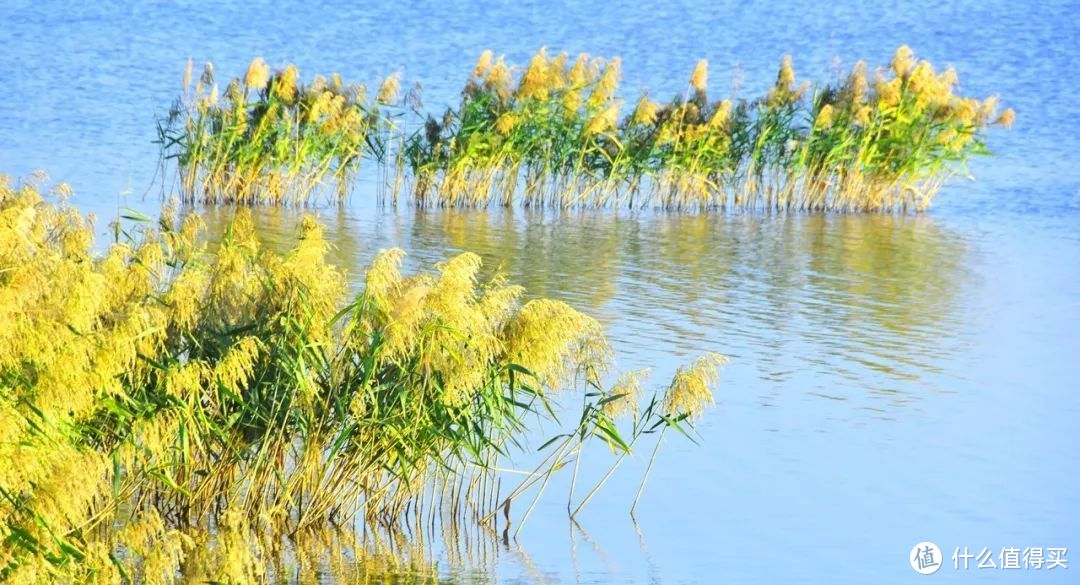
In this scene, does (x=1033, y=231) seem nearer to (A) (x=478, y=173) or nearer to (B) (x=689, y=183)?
(B) (x=689, y=183)

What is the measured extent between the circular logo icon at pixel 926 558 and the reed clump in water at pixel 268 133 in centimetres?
1069

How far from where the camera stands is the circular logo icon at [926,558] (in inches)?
296

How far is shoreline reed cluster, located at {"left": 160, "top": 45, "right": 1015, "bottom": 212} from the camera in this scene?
17.9 meters

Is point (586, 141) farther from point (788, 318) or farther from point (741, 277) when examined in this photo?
point (788, 318)

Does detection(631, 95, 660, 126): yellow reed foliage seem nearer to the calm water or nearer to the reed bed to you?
the calm water

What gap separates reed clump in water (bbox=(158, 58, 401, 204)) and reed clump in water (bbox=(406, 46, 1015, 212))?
89 centimetres

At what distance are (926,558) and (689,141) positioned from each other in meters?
11.9

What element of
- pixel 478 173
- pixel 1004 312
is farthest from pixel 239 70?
pixel 1004 312

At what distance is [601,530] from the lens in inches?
308

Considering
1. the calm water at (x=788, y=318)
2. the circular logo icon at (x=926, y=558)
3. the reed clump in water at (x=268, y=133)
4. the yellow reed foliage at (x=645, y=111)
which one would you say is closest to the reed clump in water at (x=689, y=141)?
the yellow reed foliage at (x=645, y=111)

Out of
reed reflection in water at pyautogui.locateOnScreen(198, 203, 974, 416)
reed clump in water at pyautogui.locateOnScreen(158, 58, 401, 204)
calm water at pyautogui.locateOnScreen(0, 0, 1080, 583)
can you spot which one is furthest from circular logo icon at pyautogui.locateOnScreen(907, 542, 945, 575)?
reed clump in water at pyautogui.locateOnScreen(158, 58, 401, 204)

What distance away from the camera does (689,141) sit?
19281 mm

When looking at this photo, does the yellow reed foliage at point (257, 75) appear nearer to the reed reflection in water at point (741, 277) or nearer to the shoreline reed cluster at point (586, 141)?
the shoreline reed cluster at point (586, 141)

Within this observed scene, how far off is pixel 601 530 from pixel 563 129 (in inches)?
450
